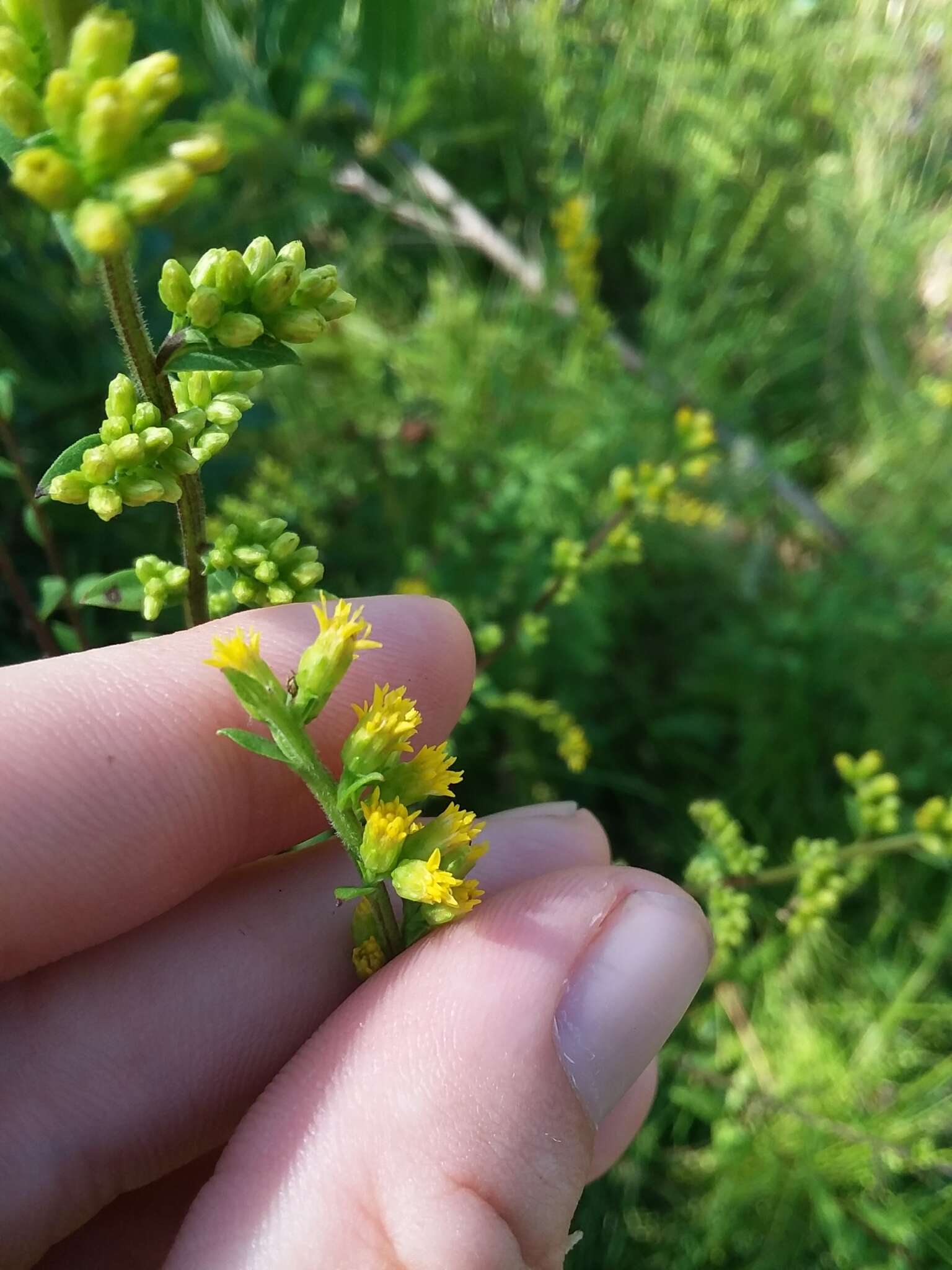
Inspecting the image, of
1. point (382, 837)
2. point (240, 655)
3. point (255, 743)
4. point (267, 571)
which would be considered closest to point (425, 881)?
point (382, 837)

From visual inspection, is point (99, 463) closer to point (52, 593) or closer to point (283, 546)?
point (283, 546)

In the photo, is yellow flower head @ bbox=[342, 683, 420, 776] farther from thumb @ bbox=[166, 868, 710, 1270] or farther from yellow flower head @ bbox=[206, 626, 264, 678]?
thumb @ bbox=[166, 868, 710, 1270]

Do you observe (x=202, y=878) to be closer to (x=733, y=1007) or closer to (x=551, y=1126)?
(x=551, y=1126)

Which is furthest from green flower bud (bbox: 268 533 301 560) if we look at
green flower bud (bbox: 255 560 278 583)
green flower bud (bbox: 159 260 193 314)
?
green flower bud (bbox: 159 260 193 314)

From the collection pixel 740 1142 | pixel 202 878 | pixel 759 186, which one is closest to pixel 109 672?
pixel 202 878

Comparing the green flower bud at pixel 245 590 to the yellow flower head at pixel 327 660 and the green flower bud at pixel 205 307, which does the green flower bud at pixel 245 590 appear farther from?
the green flower bud at pixel 205 307

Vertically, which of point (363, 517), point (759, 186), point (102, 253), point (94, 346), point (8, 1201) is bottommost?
point (8, 1201)
